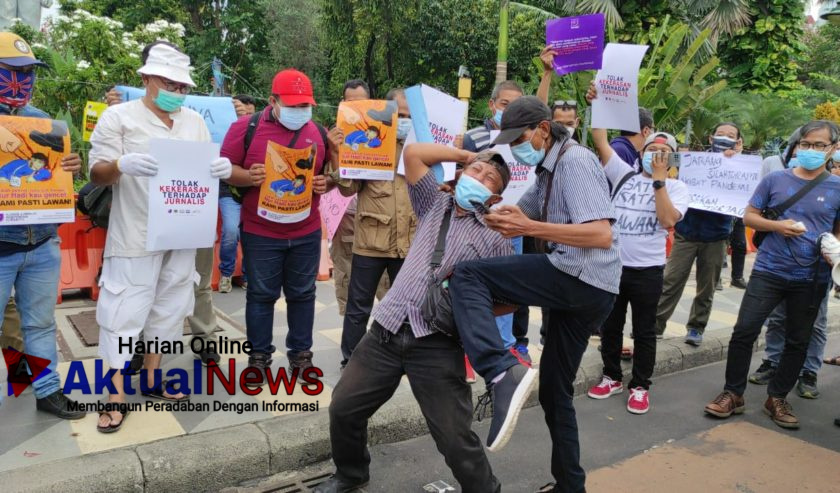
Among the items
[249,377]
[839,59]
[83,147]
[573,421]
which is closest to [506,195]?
[573,421]

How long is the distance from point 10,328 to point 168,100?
1.73m

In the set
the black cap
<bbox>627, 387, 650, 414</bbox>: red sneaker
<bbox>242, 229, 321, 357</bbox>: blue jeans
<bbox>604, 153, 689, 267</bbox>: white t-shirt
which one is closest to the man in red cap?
<bbox>242, 229, 321, 357</bbox>: blue jeans

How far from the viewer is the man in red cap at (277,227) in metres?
3.71

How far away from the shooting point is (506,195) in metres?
4.33

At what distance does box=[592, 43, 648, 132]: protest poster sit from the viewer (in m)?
4.01

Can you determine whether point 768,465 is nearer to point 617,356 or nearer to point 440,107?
point 617,356

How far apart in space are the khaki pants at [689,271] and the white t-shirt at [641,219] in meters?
1.24

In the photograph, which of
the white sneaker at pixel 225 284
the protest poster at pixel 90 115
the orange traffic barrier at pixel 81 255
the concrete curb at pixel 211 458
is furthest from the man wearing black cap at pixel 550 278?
the orange traffic barrier at pixel 81 255

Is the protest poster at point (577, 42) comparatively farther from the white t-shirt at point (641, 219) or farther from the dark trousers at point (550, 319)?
the dark trousers at point (550, 319)

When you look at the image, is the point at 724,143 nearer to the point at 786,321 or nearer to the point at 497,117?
the point at 786,321

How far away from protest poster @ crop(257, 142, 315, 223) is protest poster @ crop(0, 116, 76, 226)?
3.43 feet

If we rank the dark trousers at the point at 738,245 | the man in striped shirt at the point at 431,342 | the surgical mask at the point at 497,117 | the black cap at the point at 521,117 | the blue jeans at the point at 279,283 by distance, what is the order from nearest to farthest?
1. the man in striped shirt at the point at 431,342
2. the black cap at the point at 521,117
3. the blue jeans at the point at 279,283
4. the surgical mask at the point at 497,117
5. the dark trousers at the point at 738,245

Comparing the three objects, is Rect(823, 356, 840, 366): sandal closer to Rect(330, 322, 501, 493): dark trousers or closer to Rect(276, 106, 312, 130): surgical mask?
Rect(330, 322, 501, 493): dark trousers

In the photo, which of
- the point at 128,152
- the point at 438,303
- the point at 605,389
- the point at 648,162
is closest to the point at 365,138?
the point at 128,152
